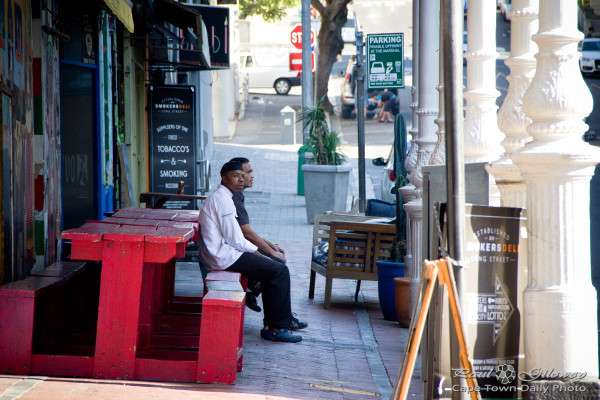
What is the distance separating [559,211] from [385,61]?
8884mm

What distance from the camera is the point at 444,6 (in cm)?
349

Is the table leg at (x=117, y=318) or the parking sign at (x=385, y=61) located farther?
the parking sign at (x=385, y=61)

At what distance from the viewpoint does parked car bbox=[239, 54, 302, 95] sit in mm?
41812

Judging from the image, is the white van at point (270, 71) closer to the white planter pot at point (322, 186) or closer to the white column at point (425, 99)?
the white planter pot at point (322, 186)

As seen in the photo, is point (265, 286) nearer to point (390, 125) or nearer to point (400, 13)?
point (390, 125)

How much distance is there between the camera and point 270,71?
4266 centimetres

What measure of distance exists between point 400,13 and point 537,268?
168 feet

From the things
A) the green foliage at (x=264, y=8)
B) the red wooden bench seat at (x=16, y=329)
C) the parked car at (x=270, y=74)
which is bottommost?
the red wooden bench seat at (x=16, y=329)

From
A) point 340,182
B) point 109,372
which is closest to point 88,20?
point 109,372

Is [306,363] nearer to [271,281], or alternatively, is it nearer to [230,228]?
[271,281]

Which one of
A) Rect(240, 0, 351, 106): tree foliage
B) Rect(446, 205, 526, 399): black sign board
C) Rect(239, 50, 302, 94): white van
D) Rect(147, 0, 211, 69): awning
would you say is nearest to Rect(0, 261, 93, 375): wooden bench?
Rect(446, 205, 526, 399): black sign board

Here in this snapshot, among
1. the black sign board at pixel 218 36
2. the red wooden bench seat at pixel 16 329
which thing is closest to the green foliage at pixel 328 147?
the black sign board at pixel 218 36

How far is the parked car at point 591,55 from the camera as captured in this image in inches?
1178

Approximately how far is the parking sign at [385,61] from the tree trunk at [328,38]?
34.5ft
